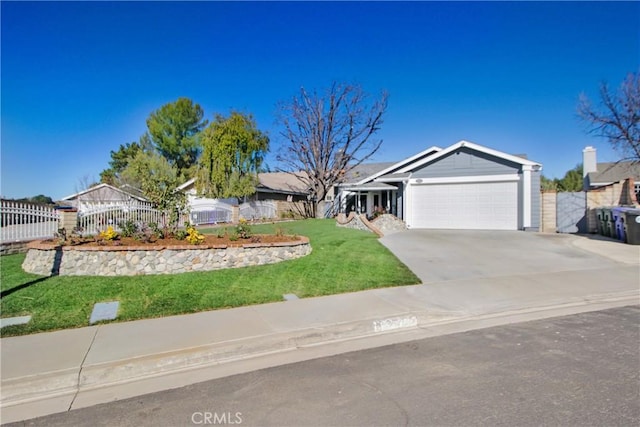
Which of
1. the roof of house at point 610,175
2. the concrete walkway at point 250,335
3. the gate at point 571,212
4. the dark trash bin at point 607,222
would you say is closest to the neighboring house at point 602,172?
the roof of house at point 610,175

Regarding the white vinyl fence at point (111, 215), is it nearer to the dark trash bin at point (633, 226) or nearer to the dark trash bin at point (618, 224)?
the dark trash bin at point (633, 226)

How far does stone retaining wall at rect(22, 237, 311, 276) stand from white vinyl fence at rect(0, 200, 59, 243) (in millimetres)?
3416

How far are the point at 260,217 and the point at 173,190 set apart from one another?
15739 mm

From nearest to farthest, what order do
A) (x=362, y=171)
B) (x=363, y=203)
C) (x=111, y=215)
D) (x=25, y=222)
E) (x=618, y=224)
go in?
(x=25, y=222) < (x=618, y=224) < (x=111, y=215) < (x=363, y=203) < (x=362, y=171)

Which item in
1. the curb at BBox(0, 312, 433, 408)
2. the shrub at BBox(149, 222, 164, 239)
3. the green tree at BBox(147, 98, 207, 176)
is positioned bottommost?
the curb at BBox(0, 312, 433, 408)

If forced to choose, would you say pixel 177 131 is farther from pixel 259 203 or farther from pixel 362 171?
pixel 362 171

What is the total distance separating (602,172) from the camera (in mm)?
31328

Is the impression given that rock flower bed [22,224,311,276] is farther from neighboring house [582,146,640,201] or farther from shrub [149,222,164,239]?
neighboring house [582,146,640,201]

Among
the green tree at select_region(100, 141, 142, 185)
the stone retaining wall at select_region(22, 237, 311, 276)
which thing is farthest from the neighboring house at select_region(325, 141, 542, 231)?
the green tree at select_region(100, 141, 142, 185)

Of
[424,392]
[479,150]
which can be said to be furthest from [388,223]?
[424,392]

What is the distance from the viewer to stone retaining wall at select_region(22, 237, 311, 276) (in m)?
9.07

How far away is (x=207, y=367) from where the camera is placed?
487 centimetres

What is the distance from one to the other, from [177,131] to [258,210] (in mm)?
15821

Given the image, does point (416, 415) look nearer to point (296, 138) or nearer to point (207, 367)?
point (207, 367)
